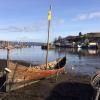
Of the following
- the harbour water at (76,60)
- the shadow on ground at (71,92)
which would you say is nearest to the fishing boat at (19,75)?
the shadow on ground at (71,92)

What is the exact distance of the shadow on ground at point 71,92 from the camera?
24345 millimetres

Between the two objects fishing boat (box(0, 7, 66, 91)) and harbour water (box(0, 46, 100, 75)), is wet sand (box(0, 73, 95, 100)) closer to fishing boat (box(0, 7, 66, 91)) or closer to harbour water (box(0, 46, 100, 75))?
fishing boat (box(0, 7, 66, 91))

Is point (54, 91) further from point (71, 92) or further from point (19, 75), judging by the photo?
point (19, 75)

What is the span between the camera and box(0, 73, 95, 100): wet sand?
24516 mm

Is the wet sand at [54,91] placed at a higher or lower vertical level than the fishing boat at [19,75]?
lower

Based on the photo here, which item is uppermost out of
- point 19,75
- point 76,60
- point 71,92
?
point 19,75

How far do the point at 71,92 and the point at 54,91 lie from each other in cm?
168

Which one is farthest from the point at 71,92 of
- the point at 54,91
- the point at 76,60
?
the point at 76,60

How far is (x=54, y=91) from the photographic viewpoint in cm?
2670

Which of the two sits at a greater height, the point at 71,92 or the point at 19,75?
the point at 19,75

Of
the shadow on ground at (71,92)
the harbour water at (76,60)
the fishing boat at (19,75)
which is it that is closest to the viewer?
the shadow on ground at (71,92)

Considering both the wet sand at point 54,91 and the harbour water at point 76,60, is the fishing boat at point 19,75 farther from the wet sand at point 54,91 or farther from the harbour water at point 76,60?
the harbour water at point 76,60

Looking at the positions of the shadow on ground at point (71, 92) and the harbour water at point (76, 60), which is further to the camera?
the harbour water at point (76, 60)

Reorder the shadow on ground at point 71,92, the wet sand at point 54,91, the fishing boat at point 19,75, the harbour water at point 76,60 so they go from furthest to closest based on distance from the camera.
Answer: the harbour water at point 76,60 → the fishing boat at point 19,75 → the wet sand at point 54,91 → the shadow on ground at point 71,92
